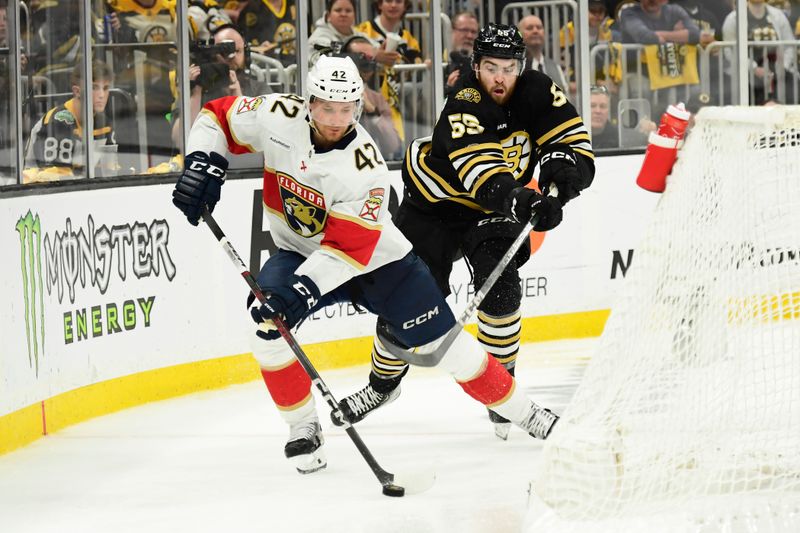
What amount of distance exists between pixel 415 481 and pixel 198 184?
0.89 m

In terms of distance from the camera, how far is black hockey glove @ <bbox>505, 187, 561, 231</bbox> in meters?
3.83

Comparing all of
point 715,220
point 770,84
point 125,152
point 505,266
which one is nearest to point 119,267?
point 125,152

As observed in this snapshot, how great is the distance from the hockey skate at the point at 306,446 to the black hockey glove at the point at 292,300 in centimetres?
41

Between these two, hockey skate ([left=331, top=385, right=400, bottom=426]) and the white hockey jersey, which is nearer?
the white hockey jersey

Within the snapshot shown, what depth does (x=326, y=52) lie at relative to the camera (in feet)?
19.3

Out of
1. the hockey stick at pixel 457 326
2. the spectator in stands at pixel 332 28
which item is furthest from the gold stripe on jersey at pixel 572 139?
the spectator in stands at pixel 332 28

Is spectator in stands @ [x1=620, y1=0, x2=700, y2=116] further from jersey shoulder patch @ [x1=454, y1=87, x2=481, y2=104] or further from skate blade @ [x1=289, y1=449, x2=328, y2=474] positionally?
skate blade @ [x1=289, y1=449, x2=328, y2=474]

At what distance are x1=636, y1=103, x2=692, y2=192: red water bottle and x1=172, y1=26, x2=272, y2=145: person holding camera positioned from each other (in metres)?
1.87

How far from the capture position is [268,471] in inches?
156

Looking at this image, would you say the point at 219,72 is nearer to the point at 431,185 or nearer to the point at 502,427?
the point at 431,185

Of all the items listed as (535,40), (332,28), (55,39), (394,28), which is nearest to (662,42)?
(535,40)

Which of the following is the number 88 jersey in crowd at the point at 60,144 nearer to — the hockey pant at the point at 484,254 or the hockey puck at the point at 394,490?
the hockey pant at the point at 484,254

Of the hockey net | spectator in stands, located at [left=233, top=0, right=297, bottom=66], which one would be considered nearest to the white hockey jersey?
the hockey net

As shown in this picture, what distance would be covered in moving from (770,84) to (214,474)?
162 inches
